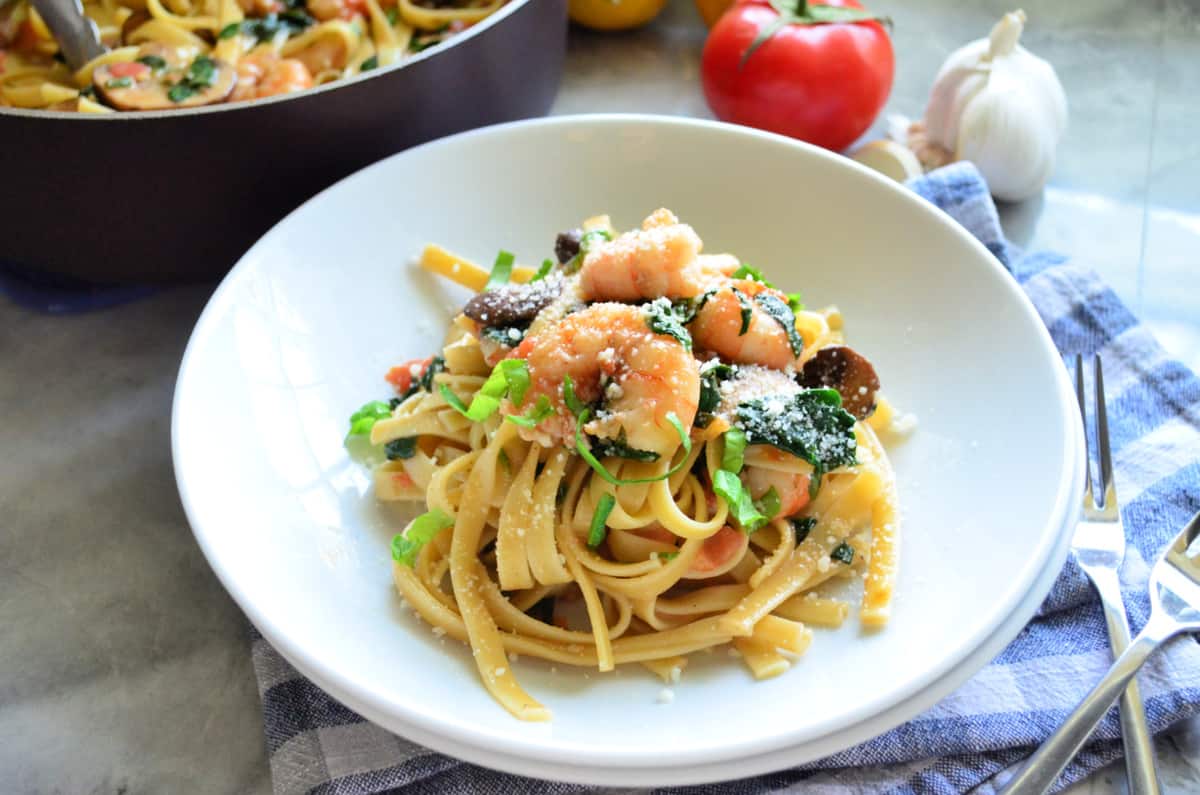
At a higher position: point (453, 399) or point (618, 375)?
point (618, 375)

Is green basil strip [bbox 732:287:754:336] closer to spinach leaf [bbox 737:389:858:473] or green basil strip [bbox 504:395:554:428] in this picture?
spinach leaf [bbox 737:389:858:473]

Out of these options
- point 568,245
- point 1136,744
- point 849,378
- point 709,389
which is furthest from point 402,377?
point 1136,744

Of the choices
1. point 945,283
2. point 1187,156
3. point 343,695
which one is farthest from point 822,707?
point 1187,156

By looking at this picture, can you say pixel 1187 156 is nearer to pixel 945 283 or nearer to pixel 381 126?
pixel 945 283

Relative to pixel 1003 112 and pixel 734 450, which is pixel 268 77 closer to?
pixel 734 450

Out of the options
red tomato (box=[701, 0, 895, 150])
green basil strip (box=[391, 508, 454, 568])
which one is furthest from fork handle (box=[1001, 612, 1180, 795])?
red tomato (box=[701, 0, 895, 150])

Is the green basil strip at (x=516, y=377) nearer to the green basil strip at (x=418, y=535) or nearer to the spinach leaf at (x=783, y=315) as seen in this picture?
the green basil strip at (x=418, y=535)

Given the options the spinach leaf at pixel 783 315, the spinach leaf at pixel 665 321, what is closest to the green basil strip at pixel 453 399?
the spinach leaf at pixel 665 321
